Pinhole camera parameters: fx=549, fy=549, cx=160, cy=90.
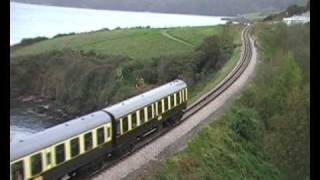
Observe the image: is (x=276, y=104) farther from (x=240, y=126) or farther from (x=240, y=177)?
(x=240, y=177)

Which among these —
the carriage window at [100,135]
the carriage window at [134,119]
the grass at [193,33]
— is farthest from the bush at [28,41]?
the carriage window at [100,135]

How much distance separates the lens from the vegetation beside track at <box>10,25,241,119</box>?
206ft

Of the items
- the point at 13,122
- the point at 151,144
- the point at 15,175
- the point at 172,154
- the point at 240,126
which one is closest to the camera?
the point at 15,175

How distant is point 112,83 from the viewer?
223ft

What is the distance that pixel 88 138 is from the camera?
806 inches

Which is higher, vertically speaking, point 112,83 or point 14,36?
point 14,36

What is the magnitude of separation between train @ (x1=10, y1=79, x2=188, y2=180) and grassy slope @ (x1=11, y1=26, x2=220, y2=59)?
45996 millimetres

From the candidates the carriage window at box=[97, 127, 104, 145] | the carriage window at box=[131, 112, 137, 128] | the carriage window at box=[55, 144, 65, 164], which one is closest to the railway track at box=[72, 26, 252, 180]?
the carriage window at box=[97, 127, 104, 145]

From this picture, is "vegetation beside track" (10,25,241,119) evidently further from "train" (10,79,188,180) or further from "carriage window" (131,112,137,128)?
"carriage window" (131,112,137,128)

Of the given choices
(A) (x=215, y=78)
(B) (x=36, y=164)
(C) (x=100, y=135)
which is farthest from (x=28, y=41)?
(B) (x=36, y=164)

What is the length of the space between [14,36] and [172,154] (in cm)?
9427

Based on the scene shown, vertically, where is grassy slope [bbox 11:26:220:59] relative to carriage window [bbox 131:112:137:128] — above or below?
above

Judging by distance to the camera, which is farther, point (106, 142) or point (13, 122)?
point (13, 122)

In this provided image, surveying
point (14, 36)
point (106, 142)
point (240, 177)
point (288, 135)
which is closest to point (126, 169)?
point (106, 142)
